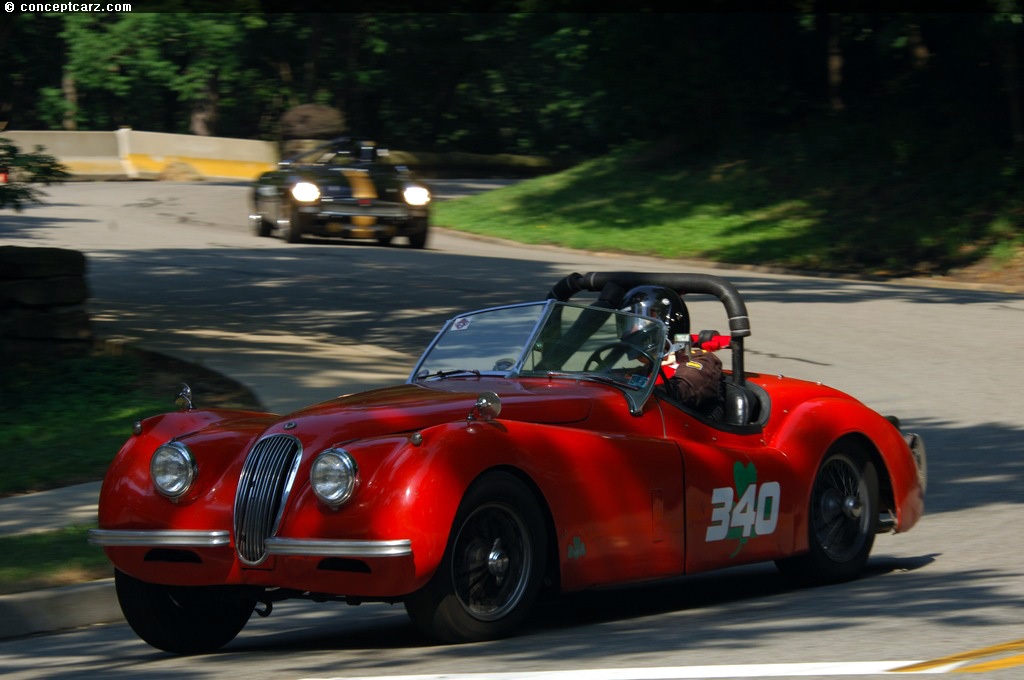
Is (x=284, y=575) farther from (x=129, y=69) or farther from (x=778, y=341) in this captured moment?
(x=129, y=69)

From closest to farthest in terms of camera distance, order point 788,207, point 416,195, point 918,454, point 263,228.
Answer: point 918,454 < point 416,195 < point 263,228 < point 788,207

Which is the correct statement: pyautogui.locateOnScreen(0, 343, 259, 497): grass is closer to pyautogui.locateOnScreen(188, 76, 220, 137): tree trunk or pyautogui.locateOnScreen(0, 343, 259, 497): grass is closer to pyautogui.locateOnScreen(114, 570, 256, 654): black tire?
pyautogui.locateOnScreen(114, 570, 256, 654): black tire

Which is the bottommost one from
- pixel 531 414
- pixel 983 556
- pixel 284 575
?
pixel 983 556

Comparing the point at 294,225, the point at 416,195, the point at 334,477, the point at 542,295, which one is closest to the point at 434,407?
A: the point at 334,477

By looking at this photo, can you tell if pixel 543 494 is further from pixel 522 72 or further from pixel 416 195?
pixel 522 72

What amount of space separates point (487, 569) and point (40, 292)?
905 centimetres

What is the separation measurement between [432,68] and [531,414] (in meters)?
58.4

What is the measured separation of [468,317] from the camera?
811 centimetres

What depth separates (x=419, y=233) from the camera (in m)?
26.6

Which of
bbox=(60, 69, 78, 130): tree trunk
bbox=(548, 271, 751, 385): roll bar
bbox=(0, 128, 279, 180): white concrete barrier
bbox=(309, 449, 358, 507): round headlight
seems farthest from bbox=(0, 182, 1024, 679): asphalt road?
bbox=(60, 69, 78, 130): tree trunk

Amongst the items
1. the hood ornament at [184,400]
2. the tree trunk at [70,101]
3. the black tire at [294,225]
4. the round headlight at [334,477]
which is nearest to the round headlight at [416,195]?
the black tire at [294,225]

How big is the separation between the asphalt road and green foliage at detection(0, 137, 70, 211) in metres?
2.13

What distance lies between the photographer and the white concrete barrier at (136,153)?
42219 mm

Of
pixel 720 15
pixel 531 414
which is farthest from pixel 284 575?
pixel 720 15
